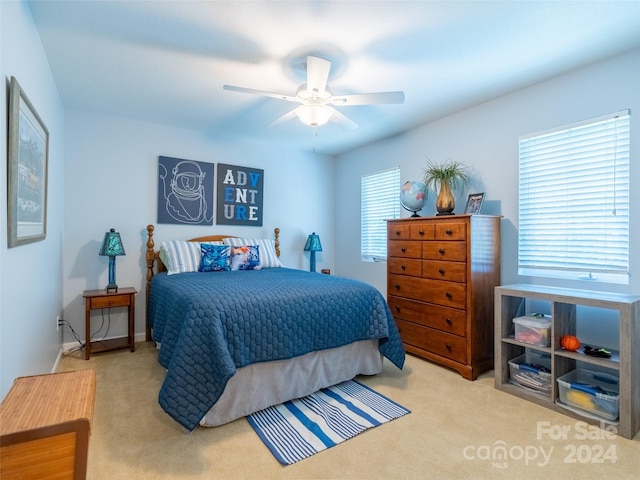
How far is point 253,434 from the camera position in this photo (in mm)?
1891

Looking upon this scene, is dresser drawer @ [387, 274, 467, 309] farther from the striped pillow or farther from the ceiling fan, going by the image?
the striped pillow

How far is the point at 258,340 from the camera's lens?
2023 millimetres

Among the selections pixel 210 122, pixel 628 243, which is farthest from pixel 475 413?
pixel 210 122

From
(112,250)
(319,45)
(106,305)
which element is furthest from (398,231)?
(106,305)

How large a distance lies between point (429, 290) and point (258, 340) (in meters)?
1.64

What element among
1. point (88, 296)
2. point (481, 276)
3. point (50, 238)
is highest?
point (50, 238)

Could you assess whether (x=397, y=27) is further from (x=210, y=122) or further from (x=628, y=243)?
(x=210, y=122)

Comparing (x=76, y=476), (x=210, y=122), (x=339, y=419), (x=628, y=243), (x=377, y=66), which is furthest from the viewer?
(x=210, y=122)

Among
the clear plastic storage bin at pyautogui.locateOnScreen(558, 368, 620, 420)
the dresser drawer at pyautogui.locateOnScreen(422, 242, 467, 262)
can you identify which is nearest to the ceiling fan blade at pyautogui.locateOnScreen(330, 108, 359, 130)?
the dresser drawer at pyautogui.locateOnScreen(422, 242, 467, 262)

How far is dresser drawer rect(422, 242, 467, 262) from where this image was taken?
2.67 m

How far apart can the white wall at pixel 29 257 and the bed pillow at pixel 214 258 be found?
1202 mm

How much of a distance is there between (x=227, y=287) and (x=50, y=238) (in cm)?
140

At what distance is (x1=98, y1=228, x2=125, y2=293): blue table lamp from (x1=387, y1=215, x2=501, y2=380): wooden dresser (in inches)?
108

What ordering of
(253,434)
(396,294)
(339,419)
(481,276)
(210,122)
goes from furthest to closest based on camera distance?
1. (210,122)
2. (396,294)
3. (481,276)
4. (339,419)
5. (253,434)
